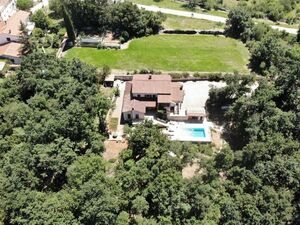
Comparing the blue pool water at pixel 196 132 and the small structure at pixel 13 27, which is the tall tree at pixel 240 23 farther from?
the small structure at pixel 13 27

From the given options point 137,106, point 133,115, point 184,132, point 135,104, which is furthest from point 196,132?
point 135,104

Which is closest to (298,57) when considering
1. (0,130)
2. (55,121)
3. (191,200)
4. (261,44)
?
(261,44)

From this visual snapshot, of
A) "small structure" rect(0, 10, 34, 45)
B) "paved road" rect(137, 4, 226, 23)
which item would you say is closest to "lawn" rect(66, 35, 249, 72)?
"paved road" rect(137, 4, 226, 23)

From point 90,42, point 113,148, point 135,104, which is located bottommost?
point 113,148

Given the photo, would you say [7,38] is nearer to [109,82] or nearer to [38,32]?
[38,32]

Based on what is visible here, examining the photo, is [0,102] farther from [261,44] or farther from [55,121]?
[261,44]

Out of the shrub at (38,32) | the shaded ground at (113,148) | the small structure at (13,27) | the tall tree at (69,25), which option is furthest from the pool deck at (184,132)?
the shrub at (38,32)
